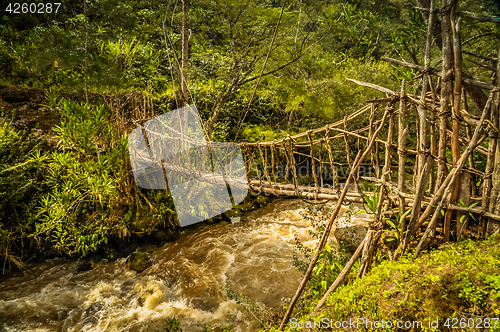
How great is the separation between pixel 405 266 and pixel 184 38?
3682mm

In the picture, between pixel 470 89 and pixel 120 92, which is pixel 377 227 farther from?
pixel 120 92

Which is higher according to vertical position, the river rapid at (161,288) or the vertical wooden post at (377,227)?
the vertical wooden post at (377,227)

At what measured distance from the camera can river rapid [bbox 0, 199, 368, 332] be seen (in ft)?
7.77

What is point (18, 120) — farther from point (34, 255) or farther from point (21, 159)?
point (34, 255)

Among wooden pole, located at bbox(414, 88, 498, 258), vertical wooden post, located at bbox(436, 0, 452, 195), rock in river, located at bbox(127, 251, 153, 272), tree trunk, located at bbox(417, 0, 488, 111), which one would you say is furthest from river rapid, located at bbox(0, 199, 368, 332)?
tree trunk, located at bbox(417, 0, 488, 111)

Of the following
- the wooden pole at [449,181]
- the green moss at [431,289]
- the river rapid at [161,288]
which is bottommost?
the river rapid at [161,288]

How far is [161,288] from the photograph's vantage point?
9.11 feet

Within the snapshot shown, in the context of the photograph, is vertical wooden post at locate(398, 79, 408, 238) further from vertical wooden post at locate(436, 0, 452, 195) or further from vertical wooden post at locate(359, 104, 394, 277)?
vertical wooden post at locate(436, 0, 452, 195)

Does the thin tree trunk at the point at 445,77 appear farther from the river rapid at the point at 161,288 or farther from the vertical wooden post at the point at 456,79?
the river rapid at the point at 161,288

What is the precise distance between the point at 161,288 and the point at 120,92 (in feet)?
13.0

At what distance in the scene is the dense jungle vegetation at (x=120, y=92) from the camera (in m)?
2.96

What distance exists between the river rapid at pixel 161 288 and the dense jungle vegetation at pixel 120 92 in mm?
362

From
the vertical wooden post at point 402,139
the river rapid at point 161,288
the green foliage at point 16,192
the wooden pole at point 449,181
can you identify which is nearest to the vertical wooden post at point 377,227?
the vertical wooden post at point 402,139

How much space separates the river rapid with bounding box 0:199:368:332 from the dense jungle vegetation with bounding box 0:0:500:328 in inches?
14.2
